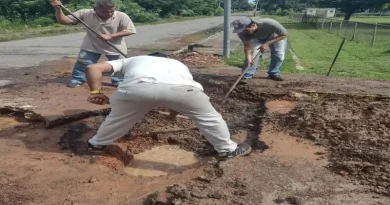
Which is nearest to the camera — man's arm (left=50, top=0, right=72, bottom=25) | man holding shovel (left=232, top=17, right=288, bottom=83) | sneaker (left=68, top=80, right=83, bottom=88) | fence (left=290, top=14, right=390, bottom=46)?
man's arm (left=50, top=0, right=72, bottom=25)

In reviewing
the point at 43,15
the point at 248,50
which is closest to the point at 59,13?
the point at 248,50

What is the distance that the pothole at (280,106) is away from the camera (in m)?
5.82

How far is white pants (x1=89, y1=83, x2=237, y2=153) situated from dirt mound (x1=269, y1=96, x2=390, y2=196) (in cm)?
114

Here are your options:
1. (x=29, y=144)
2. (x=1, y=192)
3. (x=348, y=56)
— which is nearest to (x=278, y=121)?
(x=29, y=144)

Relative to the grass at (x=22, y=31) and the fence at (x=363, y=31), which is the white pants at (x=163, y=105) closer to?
the grass at (x=22, y=31)

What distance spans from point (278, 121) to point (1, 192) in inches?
131

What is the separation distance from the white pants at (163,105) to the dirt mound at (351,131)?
1137 millimetres

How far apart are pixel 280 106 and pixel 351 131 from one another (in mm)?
1373

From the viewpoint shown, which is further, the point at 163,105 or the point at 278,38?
the point at 278,38

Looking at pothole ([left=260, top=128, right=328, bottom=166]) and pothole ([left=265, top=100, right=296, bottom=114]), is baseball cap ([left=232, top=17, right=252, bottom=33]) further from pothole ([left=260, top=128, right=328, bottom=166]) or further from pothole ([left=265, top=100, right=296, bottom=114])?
pothole ([left=260, top=128, right=328, bottom=166])

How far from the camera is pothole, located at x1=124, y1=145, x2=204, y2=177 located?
407 cm

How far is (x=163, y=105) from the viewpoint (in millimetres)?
3730

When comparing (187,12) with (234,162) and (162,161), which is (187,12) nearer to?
(162,161)

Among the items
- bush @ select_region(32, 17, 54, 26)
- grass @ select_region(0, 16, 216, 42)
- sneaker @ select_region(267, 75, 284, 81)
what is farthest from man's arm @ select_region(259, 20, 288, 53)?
bush @ select_region(32, 17, 54, 26)
